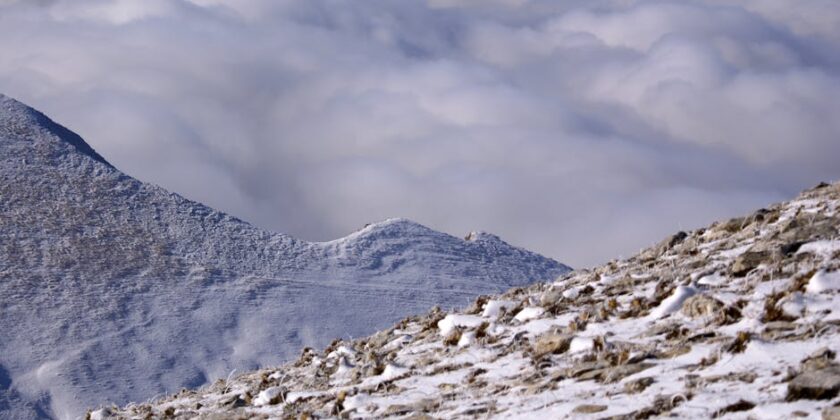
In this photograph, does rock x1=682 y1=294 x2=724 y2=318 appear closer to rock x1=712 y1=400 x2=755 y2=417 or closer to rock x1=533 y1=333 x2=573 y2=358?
rock x1=533 y1=333 x2=573 y2=358

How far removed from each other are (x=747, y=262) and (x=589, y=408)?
360cm

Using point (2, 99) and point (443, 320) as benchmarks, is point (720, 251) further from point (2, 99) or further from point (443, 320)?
point (2, 99)

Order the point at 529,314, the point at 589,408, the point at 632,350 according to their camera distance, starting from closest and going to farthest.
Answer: the point at 589,408
the point at 632,350
the point at 529,314

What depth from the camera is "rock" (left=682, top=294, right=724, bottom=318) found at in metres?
9.28

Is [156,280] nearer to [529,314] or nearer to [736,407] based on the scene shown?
[529,314]

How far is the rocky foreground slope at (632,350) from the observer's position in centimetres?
760

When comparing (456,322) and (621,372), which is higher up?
(456,322)

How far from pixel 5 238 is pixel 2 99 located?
53.5 ft

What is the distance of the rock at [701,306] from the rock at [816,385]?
2.10 meters

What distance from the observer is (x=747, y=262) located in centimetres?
1068

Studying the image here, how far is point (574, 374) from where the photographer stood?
28.7 feet

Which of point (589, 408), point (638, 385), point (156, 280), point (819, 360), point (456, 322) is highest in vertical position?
point (156, 280)

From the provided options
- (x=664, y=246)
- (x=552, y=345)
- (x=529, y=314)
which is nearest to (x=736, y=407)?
(x=552, y=345)

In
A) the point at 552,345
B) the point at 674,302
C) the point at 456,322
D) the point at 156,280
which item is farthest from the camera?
the point at 156,280
